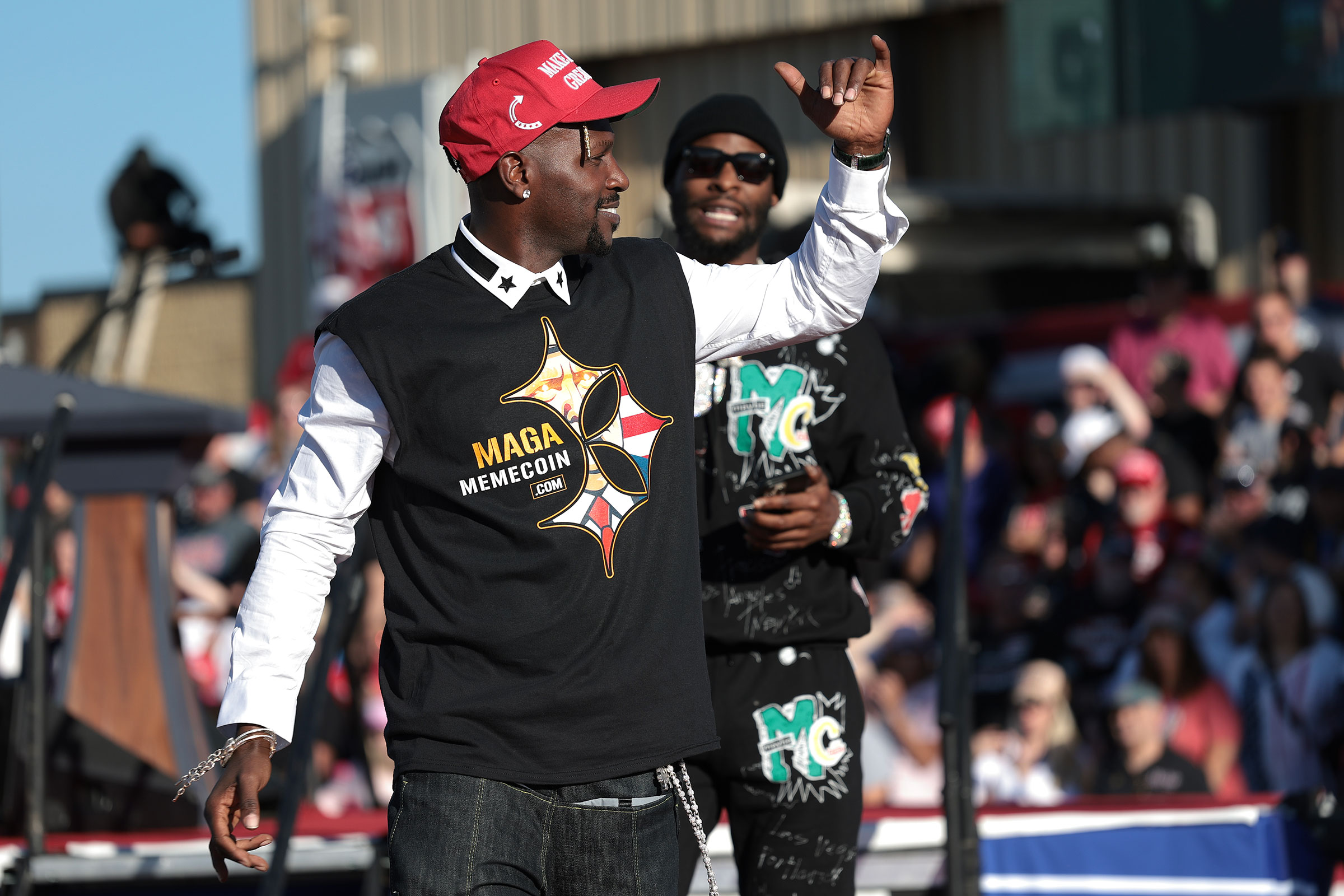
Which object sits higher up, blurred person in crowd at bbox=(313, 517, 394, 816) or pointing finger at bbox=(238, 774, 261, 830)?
pointing finger at bbox=(238, 774, 261, 830)

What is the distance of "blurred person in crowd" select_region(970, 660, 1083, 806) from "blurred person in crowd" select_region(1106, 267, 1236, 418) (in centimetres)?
235

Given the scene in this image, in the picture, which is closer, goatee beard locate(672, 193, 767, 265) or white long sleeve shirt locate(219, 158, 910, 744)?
white long sleeve shirt locate(219, 158, 910, 744)

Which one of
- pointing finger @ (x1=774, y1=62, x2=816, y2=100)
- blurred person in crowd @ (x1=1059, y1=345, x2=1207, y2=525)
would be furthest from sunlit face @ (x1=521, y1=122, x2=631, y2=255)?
blurred person in crowd @ (x1=1059, y1=345, x2=1207, y2=525)

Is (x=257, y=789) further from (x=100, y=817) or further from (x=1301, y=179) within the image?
(x=1301, y=179)

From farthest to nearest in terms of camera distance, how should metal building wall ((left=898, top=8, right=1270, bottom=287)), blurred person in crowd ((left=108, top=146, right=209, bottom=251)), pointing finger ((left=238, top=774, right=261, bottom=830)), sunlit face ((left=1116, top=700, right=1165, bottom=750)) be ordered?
metal building wall ((left=898, top=8, right=1270, bottom=287))
blurred person in crowd ((left=108, top=146, right=209, bottom=251))
sunlit face ((left=1116, top=700, right=1165, bottom=750))
pointing finger ((left=238, top=774, right=261, bottom=830))

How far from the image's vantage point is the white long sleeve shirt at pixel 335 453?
257 cm

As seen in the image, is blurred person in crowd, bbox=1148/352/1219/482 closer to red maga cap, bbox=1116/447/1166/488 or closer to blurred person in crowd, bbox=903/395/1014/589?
red maga cap, bbox=1116/447/1166/488

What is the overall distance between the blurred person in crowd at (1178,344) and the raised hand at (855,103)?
19.4ft

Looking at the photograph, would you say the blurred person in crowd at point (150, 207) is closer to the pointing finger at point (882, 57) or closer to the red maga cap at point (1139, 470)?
the red maga cap at point (1139, 470)

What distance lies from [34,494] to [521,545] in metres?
2.95

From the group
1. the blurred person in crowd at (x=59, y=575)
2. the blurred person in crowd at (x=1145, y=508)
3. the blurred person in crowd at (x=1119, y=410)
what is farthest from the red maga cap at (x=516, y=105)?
the blurred person in crowd at (x=59, y=575)

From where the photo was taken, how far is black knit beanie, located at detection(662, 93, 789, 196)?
12.1 feet

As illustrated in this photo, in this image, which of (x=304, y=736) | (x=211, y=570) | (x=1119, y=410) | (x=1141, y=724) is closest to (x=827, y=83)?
(x=304, y=736)

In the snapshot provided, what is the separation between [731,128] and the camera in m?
3.69
